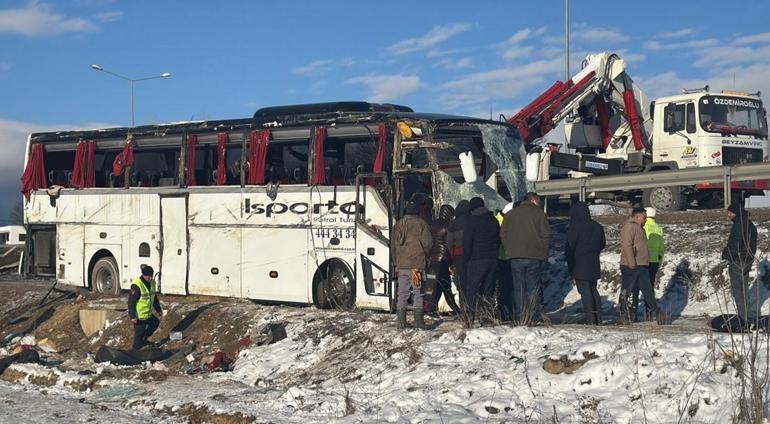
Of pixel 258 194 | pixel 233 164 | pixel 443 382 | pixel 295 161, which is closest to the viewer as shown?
pixel 443 382

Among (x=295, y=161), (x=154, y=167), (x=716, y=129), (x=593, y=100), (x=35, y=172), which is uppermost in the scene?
(x=593, y=100)

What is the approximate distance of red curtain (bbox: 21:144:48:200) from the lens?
73.1 feet

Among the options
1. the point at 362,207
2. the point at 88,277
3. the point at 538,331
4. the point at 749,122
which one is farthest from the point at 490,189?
the point at 749,122

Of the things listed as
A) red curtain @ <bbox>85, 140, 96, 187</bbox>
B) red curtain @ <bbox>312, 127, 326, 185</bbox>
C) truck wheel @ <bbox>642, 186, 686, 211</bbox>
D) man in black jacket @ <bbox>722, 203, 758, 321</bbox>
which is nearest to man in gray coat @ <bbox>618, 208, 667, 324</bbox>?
man in black jacket @ <bbox>722, 203, 758, 321</bbox>

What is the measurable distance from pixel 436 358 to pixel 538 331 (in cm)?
127

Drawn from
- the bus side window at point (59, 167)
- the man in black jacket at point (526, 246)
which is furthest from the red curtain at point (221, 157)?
the man in black jacket at point (526, 246)

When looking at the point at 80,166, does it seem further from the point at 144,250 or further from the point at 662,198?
the point at 662,198

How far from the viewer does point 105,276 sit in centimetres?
2127

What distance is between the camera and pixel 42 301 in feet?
71.5

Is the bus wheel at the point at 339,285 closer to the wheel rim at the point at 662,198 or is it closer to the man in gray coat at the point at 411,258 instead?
the man in gray coat at the point at 411,258

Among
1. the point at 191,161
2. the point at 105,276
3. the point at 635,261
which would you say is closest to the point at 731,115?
the point at 635,261

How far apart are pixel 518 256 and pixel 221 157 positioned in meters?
7.27

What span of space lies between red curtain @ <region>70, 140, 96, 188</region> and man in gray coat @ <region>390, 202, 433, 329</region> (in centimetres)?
975

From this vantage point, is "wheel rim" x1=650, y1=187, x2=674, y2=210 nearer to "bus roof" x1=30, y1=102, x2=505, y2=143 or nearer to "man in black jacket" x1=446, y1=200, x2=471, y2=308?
"bus roof" x1=30, y1=102, x2=505, y2=143
